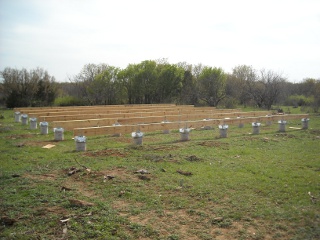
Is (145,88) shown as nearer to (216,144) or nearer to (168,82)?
(168,82)

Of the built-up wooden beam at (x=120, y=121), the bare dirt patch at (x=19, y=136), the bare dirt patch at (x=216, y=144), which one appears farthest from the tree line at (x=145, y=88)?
the bare dirt patch at (x=216, y=144)

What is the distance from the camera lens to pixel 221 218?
408 cm

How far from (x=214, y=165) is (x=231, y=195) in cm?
202

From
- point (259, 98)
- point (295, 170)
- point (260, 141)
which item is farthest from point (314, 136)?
point (259, 98)

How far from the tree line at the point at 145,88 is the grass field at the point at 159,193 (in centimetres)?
1989

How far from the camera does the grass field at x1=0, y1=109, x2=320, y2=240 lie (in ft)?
12.4

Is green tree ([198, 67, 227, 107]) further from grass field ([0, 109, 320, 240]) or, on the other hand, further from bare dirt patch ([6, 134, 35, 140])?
bare dirt patch ([6, 134, 35, 140])

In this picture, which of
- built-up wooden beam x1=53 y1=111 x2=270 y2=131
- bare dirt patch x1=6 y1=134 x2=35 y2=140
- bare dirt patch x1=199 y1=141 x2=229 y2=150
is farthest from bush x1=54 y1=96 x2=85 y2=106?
bare dirt patch x1=199 y1=141 x2=229 y2=150

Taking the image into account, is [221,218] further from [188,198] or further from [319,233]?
[319,233]

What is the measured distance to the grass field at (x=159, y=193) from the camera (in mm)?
3766

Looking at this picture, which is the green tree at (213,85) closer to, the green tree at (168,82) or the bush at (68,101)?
the green tree at (168,82)

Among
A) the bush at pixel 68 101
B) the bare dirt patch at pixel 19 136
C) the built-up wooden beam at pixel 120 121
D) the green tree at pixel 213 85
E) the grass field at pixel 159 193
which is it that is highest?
the green tree at pixel 213 85

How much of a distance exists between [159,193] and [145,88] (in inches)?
975

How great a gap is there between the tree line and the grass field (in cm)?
1989
